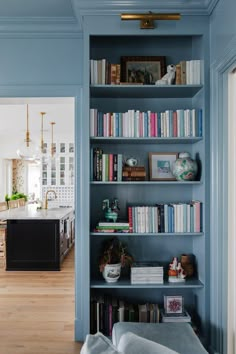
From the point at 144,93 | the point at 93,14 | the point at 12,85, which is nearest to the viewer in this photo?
the point at 93,14

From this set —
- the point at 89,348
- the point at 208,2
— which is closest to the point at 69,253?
the point at 208,2

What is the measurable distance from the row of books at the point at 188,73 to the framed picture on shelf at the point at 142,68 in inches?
7.7

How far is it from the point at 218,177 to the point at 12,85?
1.98 meters

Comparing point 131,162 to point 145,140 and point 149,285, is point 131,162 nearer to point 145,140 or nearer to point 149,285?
point 145,140

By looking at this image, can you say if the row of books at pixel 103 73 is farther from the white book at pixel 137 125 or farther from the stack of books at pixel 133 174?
the stack of books at pixel 133 174

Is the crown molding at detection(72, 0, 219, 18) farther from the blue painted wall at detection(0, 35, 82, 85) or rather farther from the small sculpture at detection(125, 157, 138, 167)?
the small sculpture at detection(125, 157, 138, 167)

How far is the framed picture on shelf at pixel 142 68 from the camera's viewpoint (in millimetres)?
3072

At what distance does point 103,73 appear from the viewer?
9.69 feet

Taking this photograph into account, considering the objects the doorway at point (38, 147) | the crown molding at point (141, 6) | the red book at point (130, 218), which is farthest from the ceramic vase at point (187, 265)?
the doorway at point (38, 147)

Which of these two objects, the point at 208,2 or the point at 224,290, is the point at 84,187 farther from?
the point at 208,2

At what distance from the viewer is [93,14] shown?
284cm

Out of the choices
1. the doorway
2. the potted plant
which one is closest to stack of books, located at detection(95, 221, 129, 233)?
the potted plant

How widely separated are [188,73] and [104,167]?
1.01 meters

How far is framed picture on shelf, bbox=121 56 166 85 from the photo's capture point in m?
3.07
